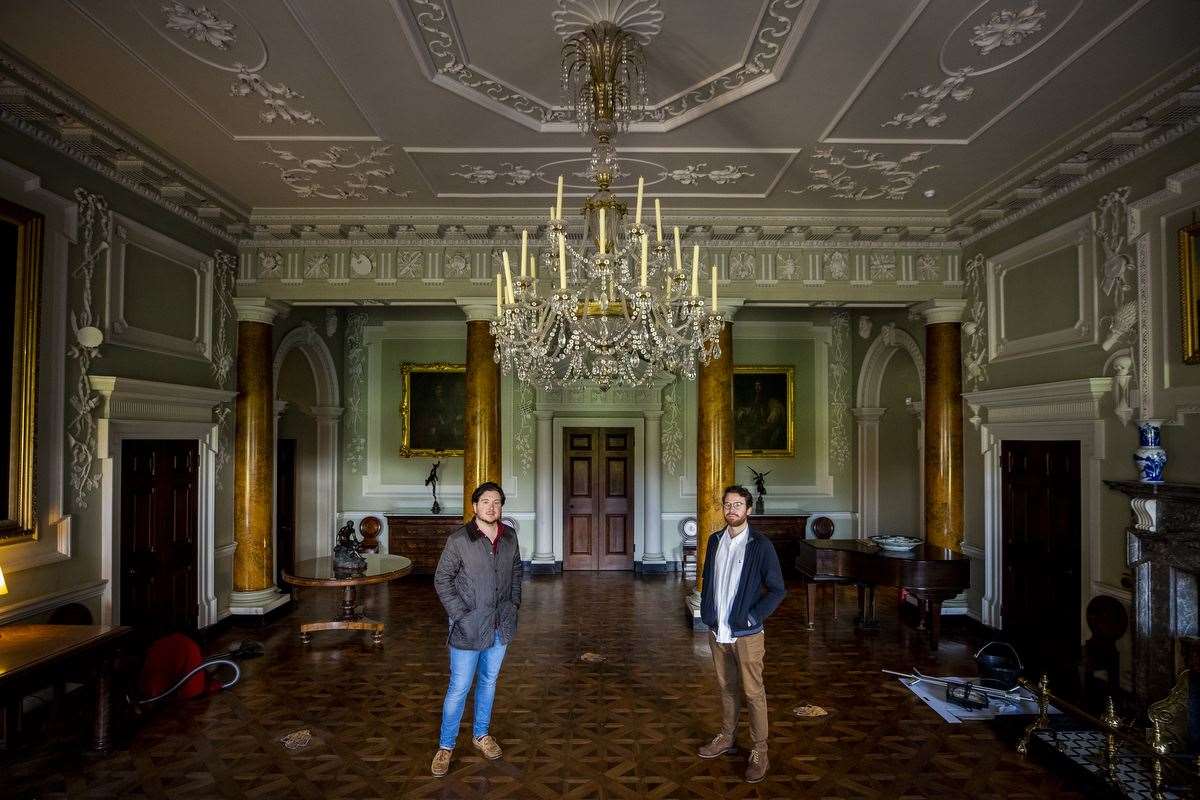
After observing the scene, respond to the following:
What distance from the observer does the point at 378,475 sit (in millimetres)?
9570

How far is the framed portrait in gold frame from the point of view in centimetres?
410

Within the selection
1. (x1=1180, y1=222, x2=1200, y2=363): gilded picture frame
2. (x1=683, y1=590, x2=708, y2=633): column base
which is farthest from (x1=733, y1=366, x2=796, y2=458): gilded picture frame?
(x1=1180, y1=222, x2=1200, y2=363): gilded picture frame

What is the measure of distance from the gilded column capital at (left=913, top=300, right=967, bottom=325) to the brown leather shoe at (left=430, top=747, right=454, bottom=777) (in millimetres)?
6040

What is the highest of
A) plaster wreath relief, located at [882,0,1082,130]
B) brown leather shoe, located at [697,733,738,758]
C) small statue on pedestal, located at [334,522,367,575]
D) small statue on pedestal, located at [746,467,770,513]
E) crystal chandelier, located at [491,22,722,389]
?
plaster wreath relief, located at [882,0,1082,130]

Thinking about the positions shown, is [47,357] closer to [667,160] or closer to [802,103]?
[667,160]

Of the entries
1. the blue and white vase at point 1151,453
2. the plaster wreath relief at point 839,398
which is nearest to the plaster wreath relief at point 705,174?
the blue and white vase at point 1151,453

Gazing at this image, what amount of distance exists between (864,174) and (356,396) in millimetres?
7266

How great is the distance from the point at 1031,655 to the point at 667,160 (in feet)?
16.3

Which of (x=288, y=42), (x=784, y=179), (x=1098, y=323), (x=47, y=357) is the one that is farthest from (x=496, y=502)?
(x=1098, y=323)

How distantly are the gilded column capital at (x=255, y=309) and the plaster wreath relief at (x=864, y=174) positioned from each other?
5257 millimetres

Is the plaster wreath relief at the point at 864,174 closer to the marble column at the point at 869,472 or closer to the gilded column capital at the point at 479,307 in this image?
the gilded column capital at the point at 479,307

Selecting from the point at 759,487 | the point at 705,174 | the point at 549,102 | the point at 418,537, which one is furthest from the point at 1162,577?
the point at 418,537

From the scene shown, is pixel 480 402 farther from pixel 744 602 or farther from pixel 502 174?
pixel 744 602

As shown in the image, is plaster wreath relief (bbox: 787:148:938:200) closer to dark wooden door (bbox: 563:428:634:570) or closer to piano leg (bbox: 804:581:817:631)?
piano leg (bbox: 804:581:817:631)
